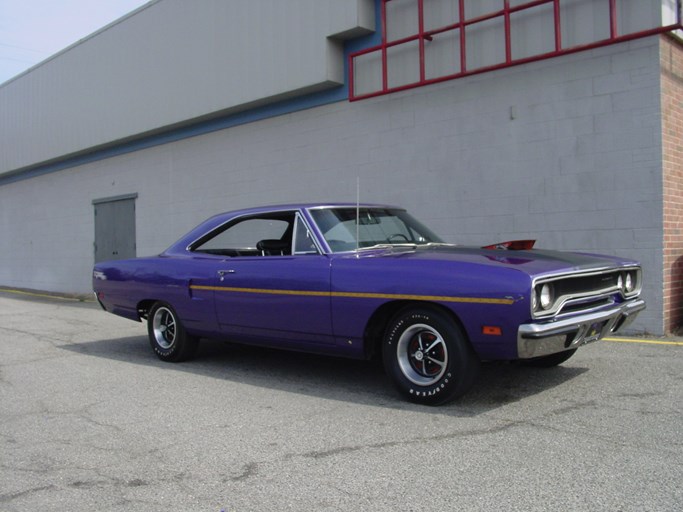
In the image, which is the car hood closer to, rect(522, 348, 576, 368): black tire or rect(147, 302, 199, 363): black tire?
rect(522, 348, 576, 368): black tire

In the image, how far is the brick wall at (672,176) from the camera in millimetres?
7676

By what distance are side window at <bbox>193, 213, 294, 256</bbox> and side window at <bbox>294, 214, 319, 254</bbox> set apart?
14 cm

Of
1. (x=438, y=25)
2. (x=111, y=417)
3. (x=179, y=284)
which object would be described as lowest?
(x=111, y=417)

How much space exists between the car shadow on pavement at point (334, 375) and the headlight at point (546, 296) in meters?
0.85

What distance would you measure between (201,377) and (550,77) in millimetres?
5823

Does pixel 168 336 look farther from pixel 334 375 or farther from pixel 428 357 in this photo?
pixel 428 357

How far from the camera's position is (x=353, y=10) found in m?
10.4

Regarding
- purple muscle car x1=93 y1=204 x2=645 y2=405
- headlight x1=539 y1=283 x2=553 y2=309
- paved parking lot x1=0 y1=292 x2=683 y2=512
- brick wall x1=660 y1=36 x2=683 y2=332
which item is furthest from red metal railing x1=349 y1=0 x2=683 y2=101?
headlight x1=539 y1=283 x2=553 y2=309

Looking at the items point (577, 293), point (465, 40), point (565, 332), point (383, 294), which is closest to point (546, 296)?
point (565, 332)

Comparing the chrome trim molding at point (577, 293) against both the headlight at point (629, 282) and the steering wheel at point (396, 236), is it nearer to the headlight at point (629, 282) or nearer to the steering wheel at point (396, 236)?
the headlight at point (629, 282)

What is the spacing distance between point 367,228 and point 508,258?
1.41 m

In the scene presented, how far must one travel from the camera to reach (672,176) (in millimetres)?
7797

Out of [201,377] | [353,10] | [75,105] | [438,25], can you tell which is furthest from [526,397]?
[75,105]

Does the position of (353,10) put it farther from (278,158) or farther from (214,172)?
(214,172)
